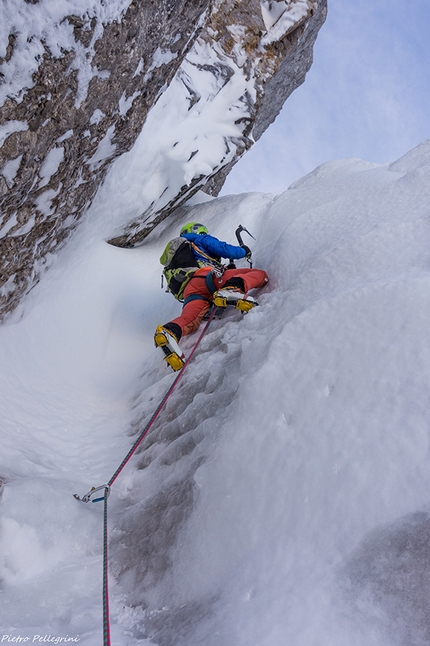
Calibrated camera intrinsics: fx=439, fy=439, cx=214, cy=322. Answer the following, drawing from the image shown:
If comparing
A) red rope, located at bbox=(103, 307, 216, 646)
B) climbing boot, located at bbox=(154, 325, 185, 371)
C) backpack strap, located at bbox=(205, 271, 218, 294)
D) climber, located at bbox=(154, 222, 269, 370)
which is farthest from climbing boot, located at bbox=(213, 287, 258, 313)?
climbing boot, located at bbox=(154, 325, 185, 371)

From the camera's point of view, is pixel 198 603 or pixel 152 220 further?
pixel 152 220

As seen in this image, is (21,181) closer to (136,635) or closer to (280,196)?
(136,635)

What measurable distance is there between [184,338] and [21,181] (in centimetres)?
220

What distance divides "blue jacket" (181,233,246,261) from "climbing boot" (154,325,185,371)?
1.55 metres

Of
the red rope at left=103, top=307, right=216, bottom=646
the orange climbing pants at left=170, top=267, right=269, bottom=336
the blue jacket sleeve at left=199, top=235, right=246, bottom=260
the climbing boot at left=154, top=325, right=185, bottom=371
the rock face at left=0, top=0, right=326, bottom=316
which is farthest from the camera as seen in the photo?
the blue jacket sleeve at left=199, top=235, right=246, bottom=260

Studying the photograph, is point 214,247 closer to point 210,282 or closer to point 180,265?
point 180,265

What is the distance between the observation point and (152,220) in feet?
25.6

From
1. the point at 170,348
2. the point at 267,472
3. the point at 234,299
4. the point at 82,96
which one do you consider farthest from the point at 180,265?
the point at 267,472

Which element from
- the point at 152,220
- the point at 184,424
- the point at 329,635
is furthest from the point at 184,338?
the point at 152,220

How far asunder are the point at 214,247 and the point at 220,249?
104 millimetres

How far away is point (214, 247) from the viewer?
5.32 metres

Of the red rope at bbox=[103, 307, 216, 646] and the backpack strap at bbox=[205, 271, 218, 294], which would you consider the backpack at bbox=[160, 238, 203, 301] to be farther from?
the red rope at bbox=[103, 307, 216, 646]

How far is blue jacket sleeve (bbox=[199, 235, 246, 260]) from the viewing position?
5.07m

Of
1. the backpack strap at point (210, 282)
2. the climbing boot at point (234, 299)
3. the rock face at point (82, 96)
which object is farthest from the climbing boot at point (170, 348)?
the rock face at point (82, 96)
